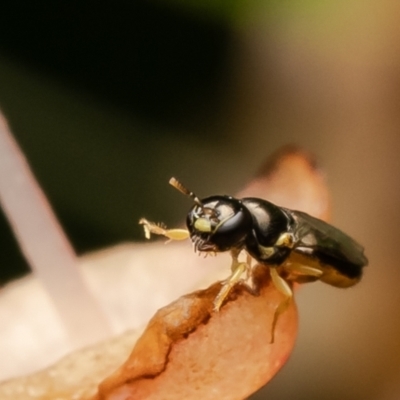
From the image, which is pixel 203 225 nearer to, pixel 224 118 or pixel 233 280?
pixel 233 280

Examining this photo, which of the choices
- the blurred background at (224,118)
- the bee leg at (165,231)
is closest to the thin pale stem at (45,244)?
the bee leg at (165,231)

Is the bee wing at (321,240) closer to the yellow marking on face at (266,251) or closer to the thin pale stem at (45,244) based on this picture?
the yellow marking on face at (266,251)

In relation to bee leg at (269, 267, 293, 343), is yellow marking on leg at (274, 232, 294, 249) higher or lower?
higher

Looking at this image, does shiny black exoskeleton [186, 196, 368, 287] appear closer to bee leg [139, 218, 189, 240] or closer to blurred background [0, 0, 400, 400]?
bee leg [139, 218, 189, 240]

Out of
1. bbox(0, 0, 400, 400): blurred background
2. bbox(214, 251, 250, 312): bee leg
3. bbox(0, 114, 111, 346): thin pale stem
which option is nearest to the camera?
→ bbox(214, 251, 250, 312): bee leg

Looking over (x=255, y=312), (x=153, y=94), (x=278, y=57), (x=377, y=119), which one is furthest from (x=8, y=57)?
(x=255, y=312)

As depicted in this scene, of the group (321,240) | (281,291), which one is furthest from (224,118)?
(281,291)

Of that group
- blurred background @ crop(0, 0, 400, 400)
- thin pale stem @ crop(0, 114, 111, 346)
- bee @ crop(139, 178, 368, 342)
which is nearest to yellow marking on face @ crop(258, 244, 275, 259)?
bee @ crop(139, 178, 368, 342)

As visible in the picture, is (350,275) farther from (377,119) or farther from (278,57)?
(278,57)

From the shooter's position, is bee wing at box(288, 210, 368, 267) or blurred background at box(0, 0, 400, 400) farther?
blurred background at box(0, 0, 400, 400)
